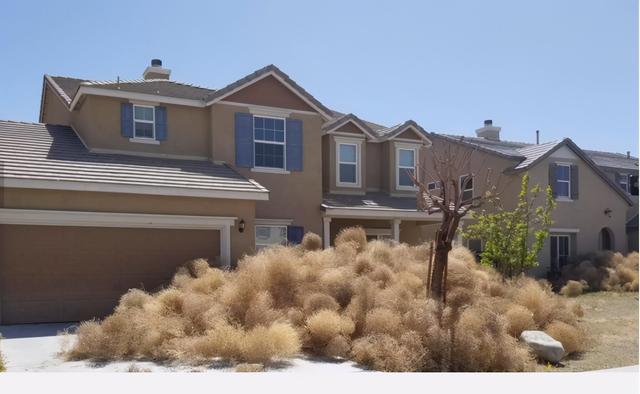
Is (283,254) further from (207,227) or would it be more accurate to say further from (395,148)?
(395,148)

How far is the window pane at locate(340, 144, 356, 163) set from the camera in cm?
2005

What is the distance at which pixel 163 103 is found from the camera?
53.9 feet

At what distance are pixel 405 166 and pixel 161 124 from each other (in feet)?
29.5

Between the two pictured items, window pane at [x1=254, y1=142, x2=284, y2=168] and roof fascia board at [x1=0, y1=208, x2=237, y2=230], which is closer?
roof fascia board at [x1=0, y1=208, x2=237, y2=230]

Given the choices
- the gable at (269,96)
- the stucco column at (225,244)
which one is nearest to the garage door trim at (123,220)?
the stucco column at (225,244)

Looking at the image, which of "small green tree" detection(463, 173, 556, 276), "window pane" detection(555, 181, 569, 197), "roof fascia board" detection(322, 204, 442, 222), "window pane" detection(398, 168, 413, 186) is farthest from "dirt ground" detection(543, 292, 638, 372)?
"window pane" detection(398, 168, 413, 186)

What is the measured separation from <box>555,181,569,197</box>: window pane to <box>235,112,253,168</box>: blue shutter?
14.7 metres

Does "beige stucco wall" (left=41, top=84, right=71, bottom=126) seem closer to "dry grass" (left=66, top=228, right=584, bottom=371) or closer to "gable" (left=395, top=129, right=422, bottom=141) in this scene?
Result: "dry grass" (left=66, top=228, right=584, bottom=371)

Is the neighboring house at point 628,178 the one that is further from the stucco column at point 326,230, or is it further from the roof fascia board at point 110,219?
the roof fascia board at point 110,219

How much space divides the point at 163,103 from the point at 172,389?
36.2 ft

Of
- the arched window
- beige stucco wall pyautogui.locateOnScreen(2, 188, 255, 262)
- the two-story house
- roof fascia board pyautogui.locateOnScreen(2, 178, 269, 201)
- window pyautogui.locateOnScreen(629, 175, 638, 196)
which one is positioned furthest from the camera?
window pyautogui.locateOnScreen(629, 175, 638, 196)

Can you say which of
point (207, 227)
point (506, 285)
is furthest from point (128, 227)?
point (506, 285)

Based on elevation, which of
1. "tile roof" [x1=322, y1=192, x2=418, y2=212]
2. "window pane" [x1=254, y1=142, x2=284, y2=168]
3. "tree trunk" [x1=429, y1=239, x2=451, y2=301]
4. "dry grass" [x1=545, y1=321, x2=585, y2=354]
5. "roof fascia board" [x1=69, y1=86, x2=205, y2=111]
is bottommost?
"dry grass" [x1=545, y1=321, x2=585, y2=354]

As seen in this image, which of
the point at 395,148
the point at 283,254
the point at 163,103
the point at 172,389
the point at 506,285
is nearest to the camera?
the point at 172,389
